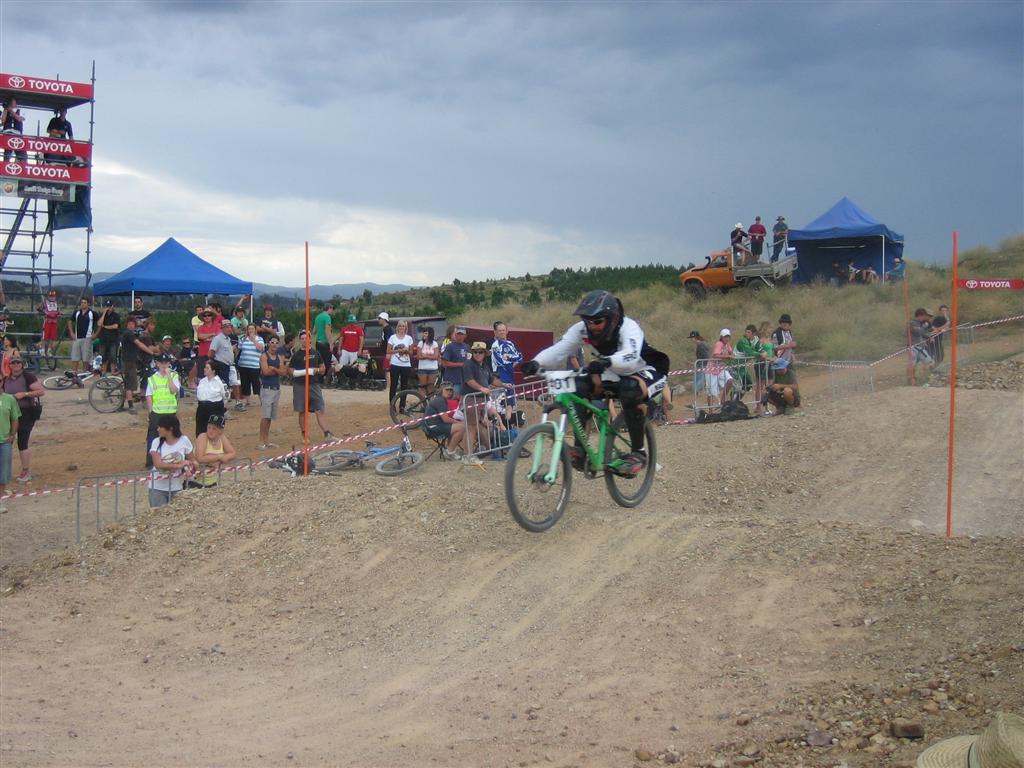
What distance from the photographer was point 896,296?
105 ft

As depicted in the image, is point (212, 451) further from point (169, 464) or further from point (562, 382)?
point (562, 382)

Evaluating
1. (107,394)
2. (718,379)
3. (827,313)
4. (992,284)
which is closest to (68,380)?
(107,394)

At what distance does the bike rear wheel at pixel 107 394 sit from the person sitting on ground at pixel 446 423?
9069 mm

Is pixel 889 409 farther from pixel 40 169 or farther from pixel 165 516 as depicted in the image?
pixel 40 169

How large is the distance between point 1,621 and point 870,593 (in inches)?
277

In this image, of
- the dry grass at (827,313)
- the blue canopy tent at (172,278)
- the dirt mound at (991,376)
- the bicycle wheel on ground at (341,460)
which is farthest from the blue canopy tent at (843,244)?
the bicycle wheel on ground at (341,460)

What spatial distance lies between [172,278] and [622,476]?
21.2 meters

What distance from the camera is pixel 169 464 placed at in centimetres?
1124

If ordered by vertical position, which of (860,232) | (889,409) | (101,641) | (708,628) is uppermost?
(860,232)

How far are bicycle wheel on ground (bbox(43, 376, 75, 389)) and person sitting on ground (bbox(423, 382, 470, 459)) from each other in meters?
12.3

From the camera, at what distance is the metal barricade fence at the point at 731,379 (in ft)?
58.6

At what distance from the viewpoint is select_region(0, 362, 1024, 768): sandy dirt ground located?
5.32 metres

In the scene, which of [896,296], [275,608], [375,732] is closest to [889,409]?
[275,608]

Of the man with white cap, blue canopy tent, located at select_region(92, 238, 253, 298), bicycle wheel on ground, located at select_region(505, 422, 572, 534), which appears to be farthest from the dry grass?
bicycle wheel on ground, located at select_region(505, 422, 572, 534)
